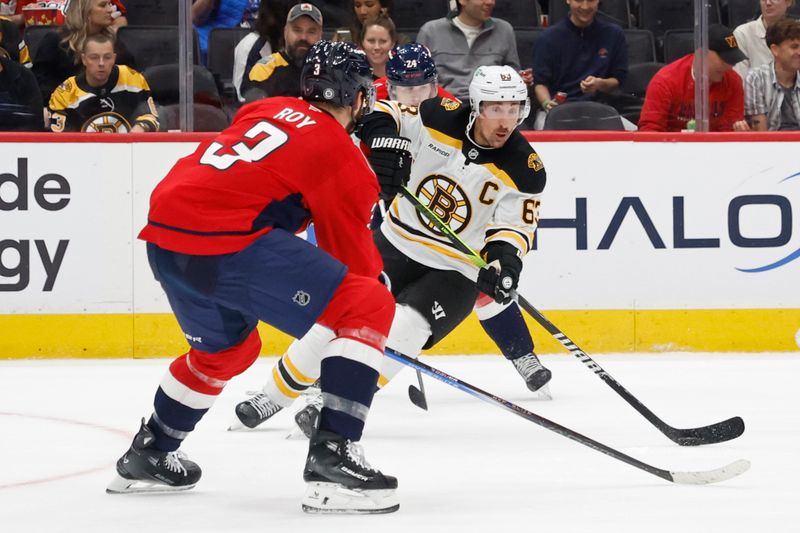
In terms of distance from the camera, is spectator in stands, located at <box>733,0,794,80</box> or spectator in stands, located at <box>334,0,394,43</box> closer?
spectator in stands, located at <box>733,0,794,80</box>

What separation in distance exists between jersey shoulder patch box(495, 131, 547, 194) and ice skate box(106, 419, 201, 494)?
1564 millimetres

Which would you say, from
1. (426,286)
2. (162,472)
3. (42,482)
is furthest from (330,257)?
(426,286)

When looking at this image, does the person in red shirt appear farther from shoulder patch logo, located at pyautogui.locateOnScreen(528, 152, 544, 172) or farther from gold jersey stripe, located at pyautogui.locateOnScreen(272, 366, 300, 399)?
gold jersey stripe, located at pyautogui.locateOnScreen(272, 366, 300, 399)

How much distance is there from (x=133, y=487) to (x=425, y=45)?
312 centimetres

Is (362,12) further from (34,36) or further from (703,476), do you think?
(703,476)

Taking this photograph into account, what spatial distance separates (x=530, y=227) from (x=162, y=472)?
1576mm

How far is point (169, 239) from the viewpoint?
9.30ft

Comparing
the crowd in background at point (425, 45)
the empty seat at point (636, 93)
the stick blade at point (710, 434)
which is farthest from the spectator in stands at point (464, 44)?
the stick blade at point (710, 434)

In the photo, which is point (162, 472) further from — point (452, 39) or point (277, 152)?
point (452, 39)

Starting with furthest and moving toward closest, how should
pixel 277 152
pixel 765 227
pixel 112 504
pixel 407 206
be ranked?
pixel 765 227 → pixel 407 206 → pixel 112 504 → pixel 277 152

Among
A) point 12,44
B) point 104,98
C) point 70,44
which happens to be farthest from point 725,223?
point 12,44

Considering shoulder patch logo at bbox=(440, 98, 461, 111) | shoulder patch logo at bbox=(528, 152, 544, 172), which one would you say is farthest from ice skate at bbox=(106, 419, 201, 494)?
shoulder patch logo at bbox=(440, 98, 461, 111)

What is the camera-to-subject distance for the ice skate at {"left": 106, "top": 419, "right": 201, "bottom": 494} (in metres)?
3.08

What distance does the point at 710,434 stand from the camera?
3.83m
